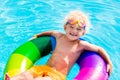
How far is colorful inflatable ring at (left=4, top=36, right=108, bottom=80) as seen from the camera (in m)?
3.85

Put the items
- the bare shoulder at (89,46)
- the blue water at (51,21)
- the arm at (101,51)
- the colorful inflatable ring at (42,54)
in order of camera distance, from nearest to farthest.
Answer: the colorful inflatable ring at (42,54) < the arm at (101,51) < the bare shoulder at (89,46) < the blue water at (51,21)

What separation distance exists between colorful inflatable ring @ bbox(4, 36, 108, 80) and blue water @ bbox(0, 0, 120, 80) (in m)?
0.60

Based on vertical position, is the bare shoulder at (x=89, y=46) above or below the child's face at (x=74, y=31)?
below

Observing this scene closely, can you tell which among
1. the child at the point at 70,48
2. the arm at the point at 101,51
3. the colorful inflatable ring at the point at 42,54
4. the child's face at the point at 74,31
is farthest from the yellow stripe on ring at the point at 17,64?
the arm at the point at 101,51

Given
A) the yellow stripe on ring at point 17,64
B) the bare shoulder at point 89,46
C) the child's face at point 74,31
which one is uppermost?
the child's face at point 74,31

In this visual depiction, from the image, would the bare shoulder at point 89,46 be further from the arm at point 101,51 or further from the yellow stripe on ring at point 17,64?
the yellow stripe on ring at point 17,64

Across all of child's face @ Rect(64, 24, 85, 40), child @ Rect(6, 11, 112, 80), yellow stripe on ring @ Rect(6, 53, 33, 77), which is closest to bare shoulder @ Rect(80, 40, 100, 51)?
child @ Rect(6, 11, 112, 80)

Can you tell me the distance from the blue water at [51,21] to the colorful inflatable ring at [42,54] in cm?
60

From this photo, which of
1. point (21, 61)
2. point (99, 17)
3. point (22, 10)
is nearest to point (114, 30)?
point (99, 17)

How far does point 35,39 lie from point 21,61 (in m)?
0.50

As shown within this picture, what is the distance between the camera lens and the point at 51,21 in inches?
234

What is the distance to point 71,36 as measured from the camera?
13.5 ft

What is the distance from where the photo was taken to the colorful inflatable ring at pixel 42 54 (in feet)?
12.6

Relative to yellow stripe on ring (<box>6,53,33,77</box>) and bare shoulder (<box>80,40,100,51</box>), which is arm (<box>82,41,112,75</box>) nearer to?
bare shoulder (<box>80,40,100,51</box>)
